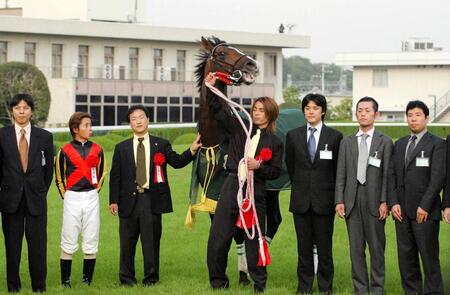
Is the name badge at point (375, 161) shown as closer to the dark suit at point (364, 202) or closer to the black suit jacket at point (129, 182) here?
the dark suit at point (364, 202)

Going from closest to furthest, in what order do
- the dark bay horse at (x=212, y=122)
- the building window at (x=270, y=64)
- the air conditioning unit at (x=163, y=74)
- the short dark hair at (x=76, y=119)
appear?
the dark bay horse at (x=212, y=122), the short dark hair at (x=76, y=119), the air conditioning unit at (x=163, y=74), the building window at (x=270, y=64)

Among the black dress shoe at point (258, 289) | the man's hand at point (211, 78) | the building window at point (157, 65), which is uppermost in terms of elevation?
the building window at point (157, 65)

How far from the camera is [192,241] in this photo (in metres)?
12.8

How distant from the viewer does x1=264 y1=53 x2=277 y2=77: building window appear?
58522 mm

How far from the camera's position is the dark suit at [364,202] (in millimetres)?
8820

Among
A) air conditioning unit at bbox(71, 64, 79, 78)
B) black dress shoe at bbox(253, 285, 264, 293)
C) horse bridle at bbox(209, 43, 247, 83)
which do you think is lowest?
black dress shoe at bbox(253, 285, 264, 293)

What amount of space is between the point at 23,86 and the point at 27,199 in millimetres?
34941

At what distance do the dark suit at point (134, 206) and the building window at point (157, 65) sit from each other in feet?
143

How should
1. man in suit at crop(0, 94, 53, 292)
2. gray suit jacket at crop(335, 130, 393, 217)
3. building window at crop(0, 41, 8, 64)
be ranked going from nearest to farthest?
1. gray suit jacket at crop(335, 130, 393, 217)
2. man in suit at crop(0, 94, 53, 292)
3. building window at crop(0, 41, 8, 64)

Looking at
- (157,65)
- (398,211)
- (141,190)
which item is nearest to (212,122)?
(141,190)

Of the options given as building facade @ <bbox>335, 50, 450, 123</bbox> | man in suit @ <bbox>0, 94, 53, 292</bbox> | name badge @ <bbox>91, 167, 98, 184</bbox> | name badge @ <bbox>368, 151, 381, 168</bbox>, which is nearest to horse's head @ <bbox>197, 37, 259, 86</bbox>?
name badge @ <bbox>91, 167, 98, 184</bbox>

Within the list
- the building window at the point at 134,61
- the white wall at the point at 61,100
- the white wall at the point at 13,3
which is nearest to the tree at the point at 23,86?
the white wall at the point at 61,100

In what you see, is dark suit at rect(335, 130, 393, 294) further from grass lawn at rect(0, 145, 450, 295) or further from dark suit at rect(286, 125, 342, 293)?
grass lawn at rect(0, 145, 450, 295)

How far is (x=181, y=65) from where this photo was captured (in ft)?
181
